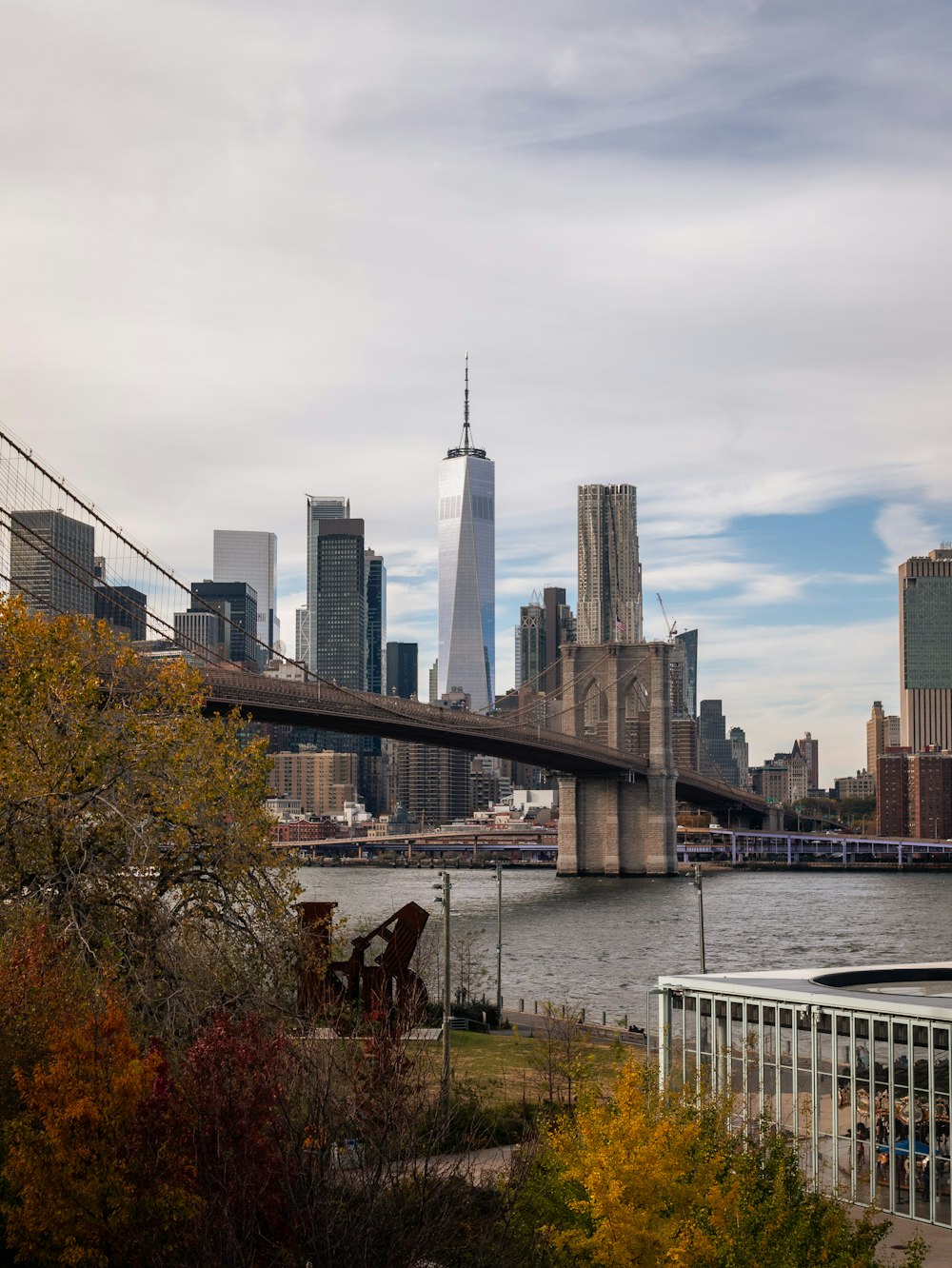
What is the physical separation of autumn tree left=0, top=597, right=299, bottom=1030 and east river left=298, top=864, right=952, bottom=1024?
69.2 ft

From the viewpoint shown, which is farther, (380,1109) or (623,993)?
(623,993)

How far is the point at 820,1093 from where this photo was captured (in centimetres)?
2166

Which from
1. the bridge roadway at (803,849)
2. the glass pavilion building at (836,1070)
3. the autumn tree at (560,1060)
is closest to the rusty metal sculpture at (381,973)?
the autumn tree at (560,1060)

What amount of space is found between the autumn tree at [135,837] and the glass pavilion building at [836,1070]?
6639mm

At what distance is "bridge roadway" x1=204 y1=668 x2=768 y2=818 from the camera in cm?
7119

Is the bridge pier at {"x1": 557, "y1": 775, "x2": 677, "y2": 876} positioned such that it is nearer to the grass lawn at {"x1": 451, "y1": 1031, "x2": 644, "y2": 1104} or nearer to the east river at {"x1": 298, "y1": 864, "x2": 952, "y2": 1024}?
the east river at {"x1": 298, "y1": 864, "x2": 952, "y2": 1024}

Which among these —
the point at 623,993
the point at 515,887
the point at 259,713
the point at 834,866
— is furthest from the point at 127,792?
the point at 834,866

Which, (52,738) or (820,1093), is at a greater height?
(52,738)

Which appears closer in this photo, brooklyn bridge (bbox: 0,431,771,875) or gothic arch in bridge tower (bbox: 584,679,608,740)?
brooklyn bridge (bbox: 0,431,771,875)

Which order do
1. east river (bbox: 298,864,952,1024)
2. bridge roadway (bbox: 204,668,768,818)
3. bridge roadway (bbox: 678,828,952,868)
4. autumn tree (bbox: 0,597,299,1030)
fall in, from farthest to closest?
bridge roadway (bbox: 678,828,952,868) < bridge roadway (bbox: 204,668,768,818) < east river (bbox: 298,864,952,1024) < autumn tree (bbox: 0,597,299,1030)

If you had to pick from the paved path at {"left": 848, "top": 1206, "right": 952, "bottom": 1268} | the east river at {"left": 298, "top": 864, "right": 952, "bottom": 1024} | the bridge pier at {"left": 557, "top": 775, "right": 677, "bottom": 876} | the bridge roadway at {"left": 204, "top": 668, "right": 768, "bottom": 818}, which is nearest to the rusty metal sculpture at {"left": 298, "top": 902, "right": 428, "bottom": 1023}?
the paved path at {"left": 848, "top": 1206, "right": 952, "bottom": 1268}

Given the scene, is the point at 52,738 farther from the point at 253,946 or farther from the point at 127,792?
the point at 253,946

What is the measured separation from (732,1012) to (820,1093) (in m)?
1.96

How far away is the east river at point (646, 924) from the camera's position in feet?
181
